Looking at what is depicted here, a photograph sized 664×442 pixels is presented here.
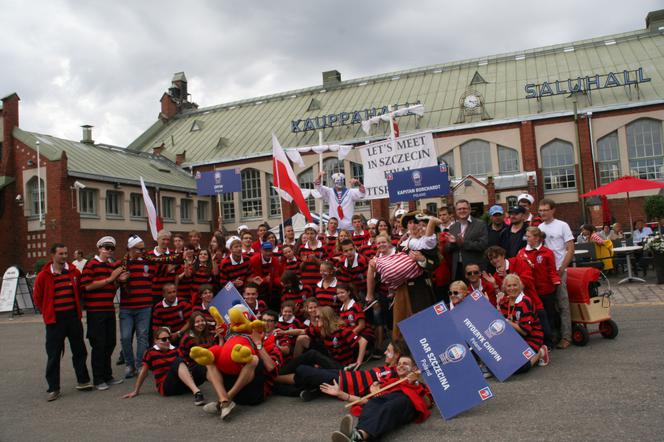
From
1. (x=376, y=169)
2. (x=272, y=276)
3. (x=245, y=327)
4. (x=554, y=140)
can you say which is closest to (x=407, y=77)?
(x=554, y=140)

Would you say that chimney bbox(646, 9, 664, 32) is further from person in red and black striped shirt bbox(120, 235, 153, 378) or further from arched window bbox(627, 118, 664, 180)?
person in red and black striped shirt bbox(120, 235, 153, 378)

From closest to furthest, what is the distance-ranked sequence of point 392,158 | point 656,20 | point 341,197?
1. point 392,158
2. point 341,197
3. point 656,20

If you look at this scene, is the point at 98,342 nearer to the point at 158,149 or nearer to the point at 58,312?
the point at 58,312

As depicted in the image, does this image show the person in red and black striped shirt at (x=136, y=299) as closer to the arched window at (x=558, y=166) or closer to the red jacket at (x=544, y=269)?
the red jacket at (x=544, y=269)

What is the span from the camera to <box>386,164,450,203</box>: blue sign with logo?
1073 centimetres

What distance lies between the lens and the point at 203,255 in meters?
8.53

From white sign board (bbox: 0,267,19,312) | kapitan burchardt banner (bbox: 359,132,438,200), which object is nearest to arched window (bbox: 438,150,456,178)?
kapitan burchardt banner (bbox: 359,132,438,200)

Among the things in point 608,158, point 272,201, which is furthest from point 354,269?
point 272,201

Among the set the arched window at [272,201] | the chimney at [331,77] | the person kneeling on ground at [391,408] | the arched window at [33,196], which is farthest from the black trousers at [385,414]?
the chimney at [331,77]

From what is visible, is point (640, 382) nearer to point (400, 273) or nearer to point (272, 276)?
point (400, 273)

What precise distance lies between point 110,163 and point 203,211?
7766mm

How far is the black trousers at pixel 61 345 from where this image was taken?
7289 mm

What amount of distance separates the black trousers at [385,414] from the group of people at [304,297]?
649 mm

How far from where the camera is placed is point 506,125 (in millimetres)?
33219
